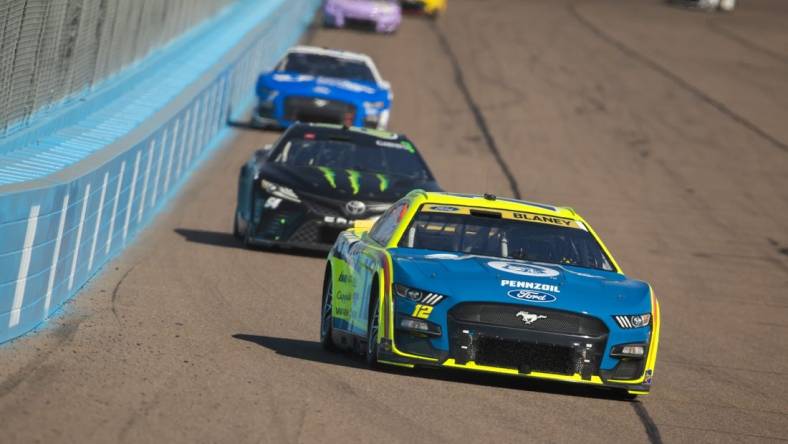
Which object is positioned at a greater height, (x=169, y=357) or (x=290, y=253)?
(x=169, y=357)

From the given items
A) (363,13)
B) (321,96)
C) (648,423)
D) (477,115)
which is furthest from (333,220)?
(363,13)

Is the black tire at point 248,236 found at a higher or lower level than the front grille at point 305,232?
lower

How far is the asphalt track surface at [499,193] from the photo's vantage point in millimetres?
8516

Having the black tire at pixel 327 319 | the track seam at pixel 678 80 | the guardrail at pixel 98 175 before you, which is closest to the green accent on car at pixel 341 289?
the black tire at pixel 327 319

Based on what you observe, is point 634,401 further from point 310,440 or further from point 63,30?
point 63,30

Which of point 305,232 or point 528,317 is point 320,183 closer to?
point 305,232

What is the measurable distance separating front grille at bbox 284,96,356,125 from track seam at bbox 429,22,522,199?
2.56 metres

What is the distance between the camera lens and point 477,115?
3184 cm

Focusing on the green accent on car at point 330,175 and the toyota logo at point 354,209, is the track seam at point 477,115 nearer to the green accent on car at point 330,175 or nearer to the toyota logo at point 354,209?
the green accent on car at point 330,175

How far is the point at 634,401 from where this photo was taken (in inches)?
404

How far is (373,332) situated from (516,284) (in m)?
0.90

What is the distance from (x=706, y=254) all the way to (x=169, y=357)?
12.1 metres

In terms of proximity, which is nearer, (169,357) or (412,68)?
(169,357)

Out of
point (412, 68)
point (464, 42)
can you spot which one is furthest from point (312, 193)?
point (464, 42)
